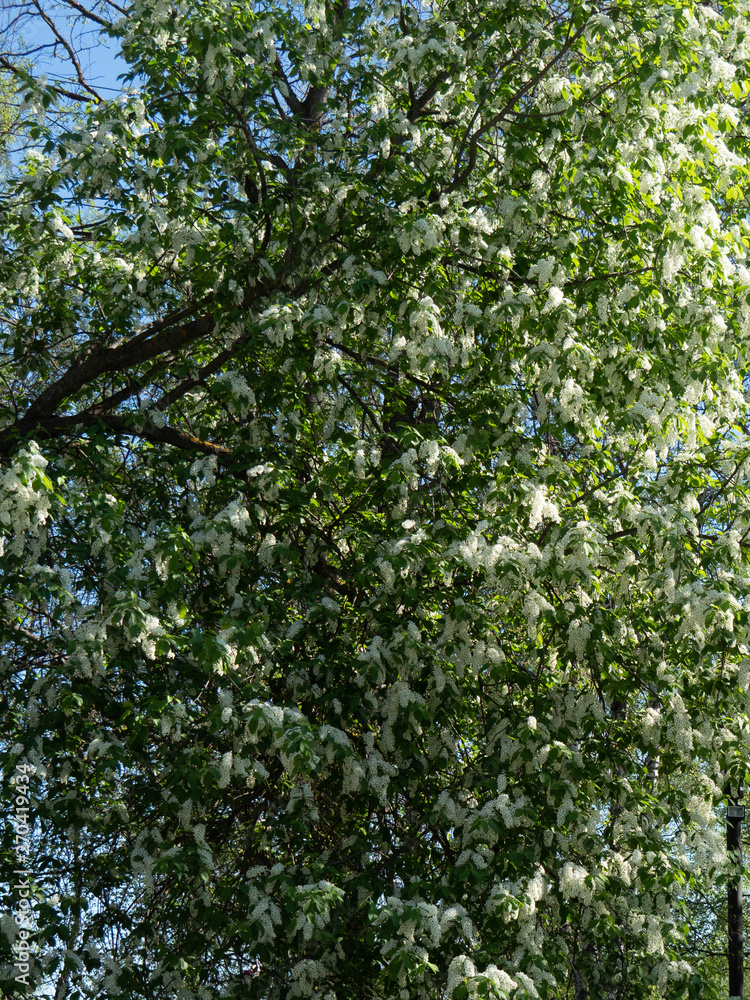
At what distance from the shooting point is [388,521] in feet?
19.5

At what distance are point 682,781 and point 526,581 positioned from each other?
58.2 inches

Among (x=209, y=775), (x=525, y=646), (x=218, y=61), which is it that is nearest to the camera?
(x=209, y=775)

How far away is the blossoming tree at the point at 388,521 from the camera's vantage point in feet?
16.4

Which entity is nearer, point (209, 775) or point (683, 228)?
point (209, 775)

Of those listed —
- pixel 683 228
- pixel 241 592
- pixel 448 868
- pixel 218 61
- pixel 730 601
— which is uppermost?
pixel 218 61

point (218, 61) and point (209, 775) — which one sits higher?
point (218, 61)

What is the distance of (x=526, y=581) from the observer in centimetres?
534

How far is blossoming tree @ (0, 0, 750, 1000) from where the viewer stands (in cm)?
499

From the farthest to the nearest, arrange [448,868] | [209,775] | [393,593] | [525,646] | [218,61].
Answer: [525,646]
[218,61]
[393,593]
[448,868]
[209,775]

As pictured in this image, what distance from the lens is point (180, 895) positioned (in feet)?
18.7

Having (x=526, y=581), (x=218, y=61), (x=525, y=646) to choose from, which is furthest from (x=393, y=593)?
(x=218, y=61)

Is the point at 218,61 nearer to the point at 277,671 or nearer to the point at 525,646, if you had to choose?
the point at 277,671

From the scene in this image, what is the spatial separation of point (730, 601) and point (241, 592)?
7.98 ft

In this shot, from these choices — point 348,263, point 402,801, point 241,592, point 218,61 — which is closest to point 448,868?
point 402,801
